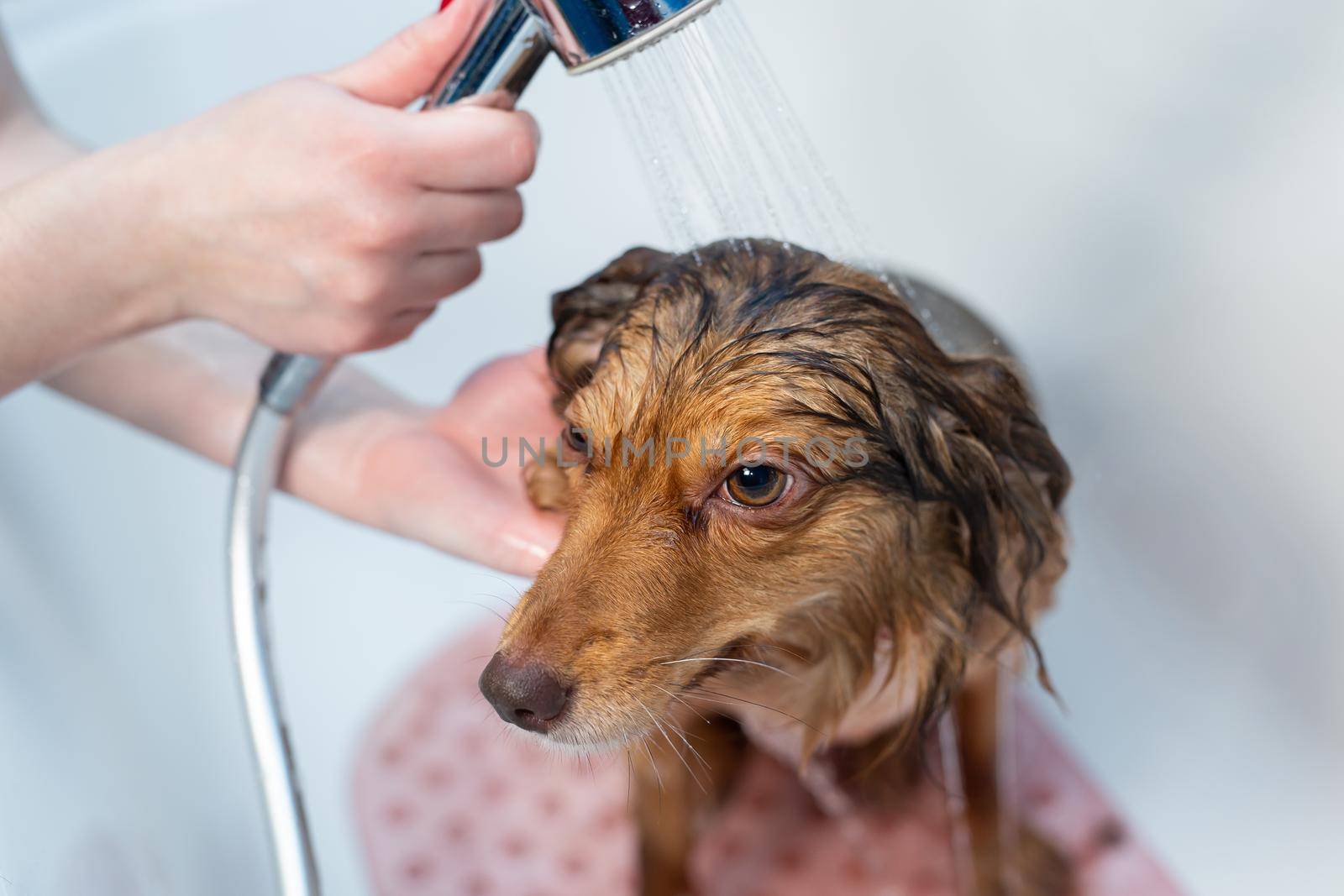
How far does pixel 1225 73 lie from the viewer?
2.03m

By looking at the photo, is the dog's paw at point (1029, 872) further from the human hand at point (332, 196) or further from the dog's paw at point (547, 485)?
the human hand at point (332, 196)

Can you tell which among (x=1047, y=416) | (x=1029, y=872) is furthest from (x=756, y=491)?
(x=1029, y=872)

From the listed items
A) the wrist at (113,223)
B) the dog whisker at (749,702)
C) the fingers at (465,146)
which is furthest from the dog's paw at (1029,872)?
the wrist at (113,223)

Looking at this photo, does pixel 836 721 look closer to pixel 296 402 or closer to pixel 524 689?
pixel 524 689

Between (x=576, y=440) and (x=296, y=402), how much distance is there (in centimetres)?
50

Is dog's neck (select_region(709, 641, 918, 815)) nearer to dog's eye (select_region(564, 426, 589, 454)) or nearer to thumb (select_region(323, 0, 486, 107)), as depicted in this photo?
dog's eye (select_region(564, 426, 589, 454))

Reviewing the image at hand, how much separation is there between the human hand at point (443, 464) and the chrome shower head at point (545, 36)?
1.20 feet

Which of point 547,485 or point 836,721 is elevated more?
point 547,485

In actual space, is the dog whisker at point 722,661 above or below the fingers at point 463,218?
below

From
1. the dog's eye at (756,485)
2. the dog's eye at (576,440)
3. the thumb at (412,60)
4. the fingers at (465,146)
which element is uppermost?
the thumb at (412,60)

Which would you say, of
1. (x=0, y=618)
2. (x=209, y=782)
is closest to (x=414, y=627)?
(x=209, y=782)

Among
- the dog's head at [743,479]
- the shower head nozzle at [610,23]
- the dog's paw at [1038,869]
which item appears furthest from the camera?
the dog's paw at [1038,869]

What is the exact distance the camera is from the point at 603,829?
2223 millimetres

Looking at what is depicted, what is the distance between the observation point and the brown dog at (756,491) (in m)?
1.09
